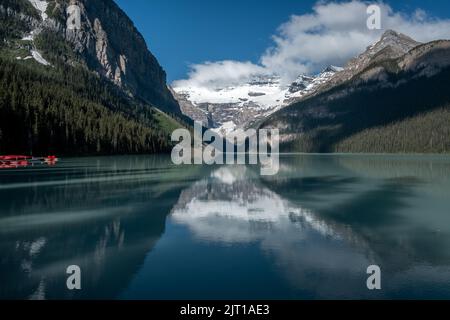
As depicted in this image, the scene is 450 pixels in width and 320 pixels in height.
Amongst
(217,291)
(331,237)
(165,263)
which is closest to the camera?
(217,291)

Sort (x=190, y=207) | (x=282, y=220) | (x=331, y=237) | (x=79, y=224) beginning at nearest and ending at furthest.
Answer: (x=331, y=237) < (x=79, y=224) < (x=282, y=220) < (x=190, y=207)

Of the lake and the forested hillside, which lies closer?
the lake

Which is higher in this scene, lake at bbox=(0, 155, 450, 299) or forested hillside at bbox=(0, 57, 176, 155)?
forested hillside at bbox=(0, 57, 176, 155)

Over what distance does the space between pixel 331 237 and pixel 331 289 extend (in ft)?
27.7

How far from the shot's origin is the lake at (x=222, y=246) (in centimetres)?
1425

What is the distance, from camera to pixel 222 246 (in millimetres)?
20531

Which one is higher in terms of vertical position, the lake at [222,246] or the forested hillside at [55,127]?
the forested hillside at [55,127]

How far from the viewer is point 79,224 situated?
24.9m

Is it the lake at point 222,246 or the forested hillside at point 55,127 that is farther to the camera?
the forested hillside at point 55,127

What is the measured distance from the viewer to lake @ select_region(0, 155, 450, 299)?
14.2 m

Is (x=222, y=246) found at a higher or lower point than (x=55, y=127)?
lower

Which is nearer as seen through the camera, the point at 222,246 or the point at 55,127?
the point at 222,246
